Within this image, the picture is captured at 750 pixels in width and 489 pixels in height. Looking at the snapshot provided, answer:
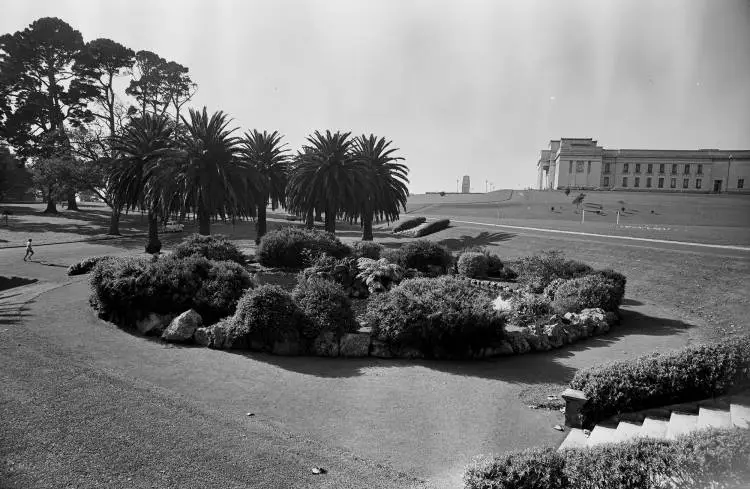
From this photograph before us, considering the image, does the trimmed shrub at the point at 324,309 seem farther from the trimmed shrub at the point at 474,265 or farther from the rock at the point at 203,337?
the trimmed shrub at the point at 474,265

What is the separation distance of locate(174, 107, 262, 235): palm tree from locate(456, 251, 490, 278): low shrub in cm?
1555

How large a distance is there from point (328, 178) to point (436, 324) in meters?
26.7

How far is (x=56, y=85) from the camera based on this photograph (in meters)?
58.2

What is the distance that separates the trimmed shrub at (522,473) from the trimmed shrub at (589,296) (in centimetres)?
1137

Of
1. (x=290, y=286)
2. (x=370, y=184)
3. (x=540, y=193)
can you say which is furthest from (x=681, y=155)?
(x=290, y=286)

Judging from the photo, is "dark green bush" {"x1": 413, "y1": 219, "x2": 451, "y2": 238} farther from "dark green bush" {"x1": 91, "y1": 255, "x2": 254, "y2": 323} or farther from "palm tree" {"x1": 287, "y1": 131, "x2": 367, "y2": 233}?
"dark green bush" {"x1": 91, "y1": 255, "x2": 254, "y2": 323}

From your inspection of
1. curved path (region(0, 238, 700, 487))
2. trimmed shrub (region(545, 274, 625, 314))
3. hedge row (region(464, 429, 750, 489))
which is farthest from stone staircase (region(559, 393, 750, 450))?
trimmed shrub (region(545, 274, 625, 314))

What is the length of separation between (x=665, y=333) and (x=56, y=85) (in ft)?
224

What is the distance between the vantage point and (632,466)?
5.90 m

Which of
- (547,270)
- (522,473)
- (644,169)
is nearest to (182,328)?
(522,473)

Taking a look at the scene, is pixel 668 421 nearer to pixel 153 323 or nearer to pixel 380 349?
pixel 380 349

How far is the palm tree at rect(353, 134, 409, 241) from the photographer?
40594 mm

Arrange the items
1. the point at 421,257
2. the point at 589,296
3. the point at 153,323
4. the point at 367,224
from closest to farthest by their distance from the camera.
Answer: the point at 153,323
the point at 589,296
the point at 421,257
the point at 367,224

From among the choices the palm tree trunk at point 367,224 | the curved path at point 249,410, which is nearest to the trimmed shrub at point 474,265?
the curved path at point 249,410
